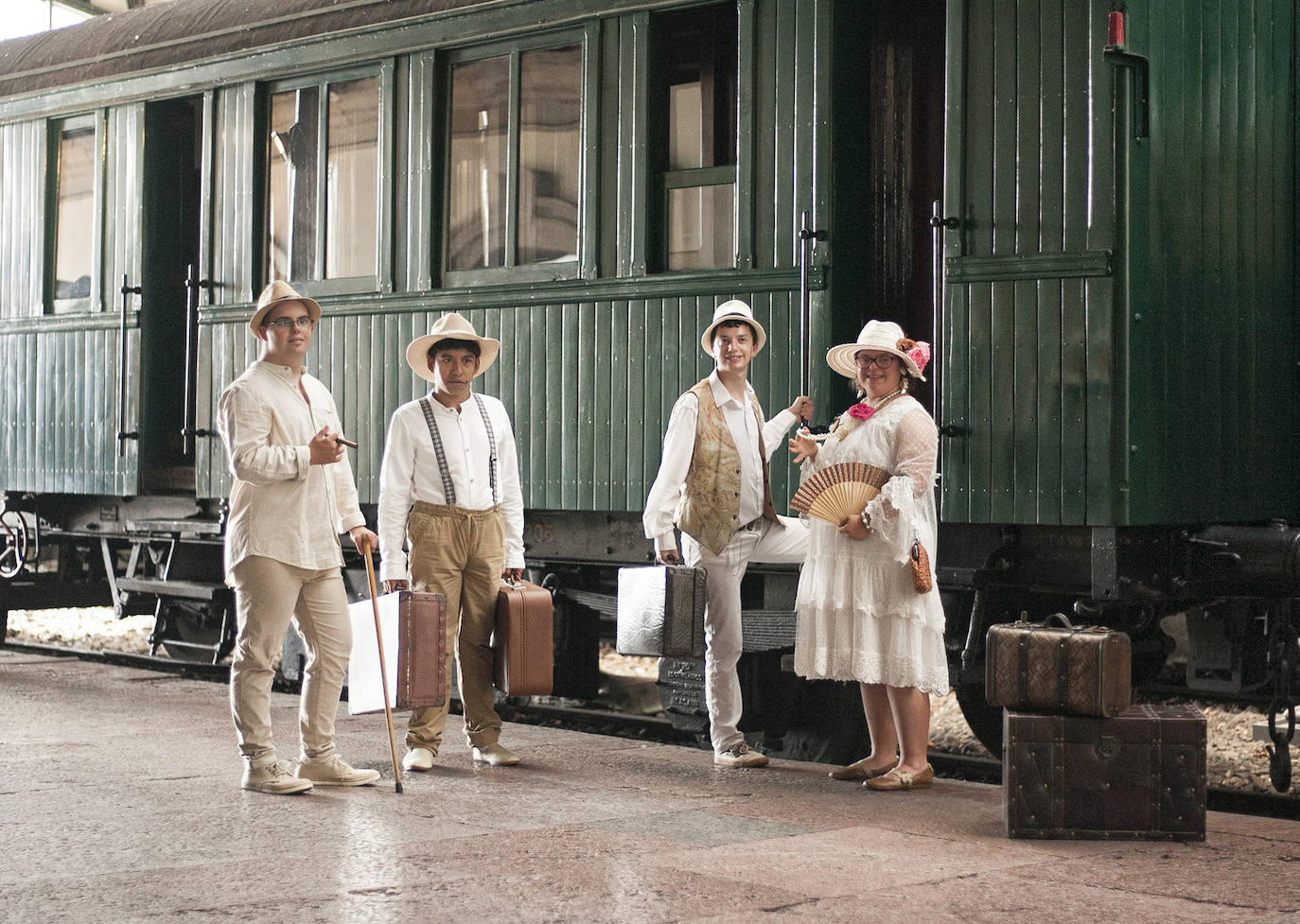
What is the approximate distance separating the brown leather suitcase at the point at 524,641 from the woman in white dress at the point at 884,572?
98 centimetres

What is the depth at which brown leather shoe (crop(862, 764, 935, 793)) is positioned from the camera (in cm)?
595

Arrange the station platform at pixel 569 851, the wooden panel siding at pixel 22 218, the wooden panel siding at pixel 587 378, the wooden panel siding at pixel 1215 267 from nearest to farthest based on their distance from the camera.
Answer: the station platform at pixel 569 851
the wooden panel siding at pixel 1215 267
the wooden panel siding at pixel 587 378
the wooden panel siding at pixel 22 218

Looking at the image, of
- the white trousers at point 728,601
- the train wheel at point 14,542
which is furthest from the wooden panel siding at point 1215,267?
the train wheel at point 14,542

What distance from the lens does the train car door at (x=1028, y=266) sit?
6.03m

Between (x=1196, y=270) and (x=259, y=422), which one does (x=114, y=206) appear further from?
(x=1196, y=270)

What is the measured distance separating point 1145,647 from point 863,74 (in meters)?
2.64

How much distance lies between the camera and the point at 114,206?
9.93 m

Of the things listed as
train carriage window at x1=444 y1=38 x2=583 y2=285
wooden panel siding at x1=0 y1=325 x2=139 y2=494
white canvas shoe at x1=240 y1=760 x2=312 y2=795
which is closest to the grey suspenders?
white canvas shoe at x1=240 y1=760 x2=312 y2=795

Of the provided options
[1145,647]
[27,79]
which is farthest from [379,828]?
[27,79]

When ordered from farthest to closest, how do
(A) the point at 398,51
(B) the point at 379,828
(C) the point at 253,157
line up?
1. (C) the point at 253,157
2. (A) the point at 398,51
3. (B) the point at 379,828

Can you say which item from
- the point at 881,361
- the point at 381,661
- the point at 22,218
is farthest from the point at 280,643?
the point at 22,218

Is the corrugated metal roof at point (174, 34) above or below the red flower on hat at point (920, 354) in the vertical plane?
above

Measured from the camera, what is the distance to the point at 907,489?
227 inches

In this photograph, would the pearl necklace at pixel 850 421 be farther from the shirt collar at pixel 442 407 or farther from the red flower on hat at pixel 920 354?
the shirt collar at pixel 442 407
